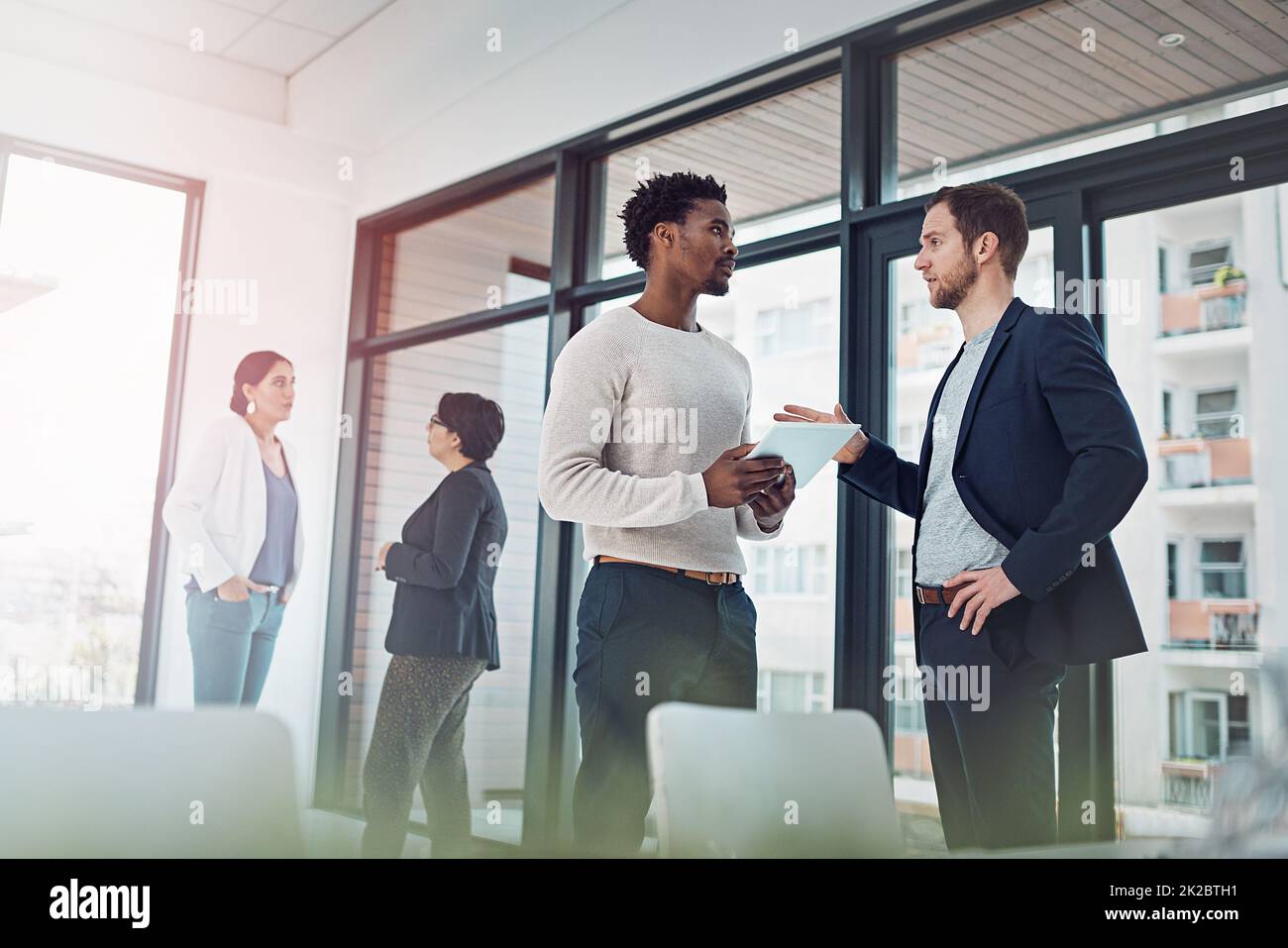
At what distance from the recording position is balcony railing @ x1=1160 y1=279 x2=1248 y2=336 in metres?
2.53

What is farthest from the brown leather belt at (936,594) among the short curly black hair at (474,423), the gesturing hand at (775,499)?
the short curly black hair at (474,423)

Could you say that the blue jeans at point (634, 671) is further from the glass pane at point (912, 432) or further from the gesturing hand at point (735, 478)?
the glass pane at point (912, 432)

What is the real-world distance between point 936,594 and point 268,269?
3892 mm

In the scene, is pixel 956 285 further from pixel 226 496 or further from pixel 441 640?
pixel 226 496

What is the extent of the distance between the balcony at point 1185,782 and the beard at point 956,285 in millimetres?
1021

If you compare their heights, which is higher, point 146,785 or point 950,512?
point 950,512

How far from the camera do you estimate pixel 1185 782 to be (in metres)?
2.36

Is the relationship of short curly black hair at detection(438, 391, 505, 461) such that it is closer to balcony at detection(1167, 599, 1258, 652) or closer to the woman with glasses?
the woman with glasses

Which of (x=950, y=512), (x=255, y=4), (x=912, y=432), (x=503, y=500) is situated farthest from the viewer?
(x=255, y=4)

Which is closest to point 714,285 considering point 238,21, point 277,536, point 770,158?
point 770,158

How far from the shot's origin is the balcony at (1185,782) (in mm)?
2258

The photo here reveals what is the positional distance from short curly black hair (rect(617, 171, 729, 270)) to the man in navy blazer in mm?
631
